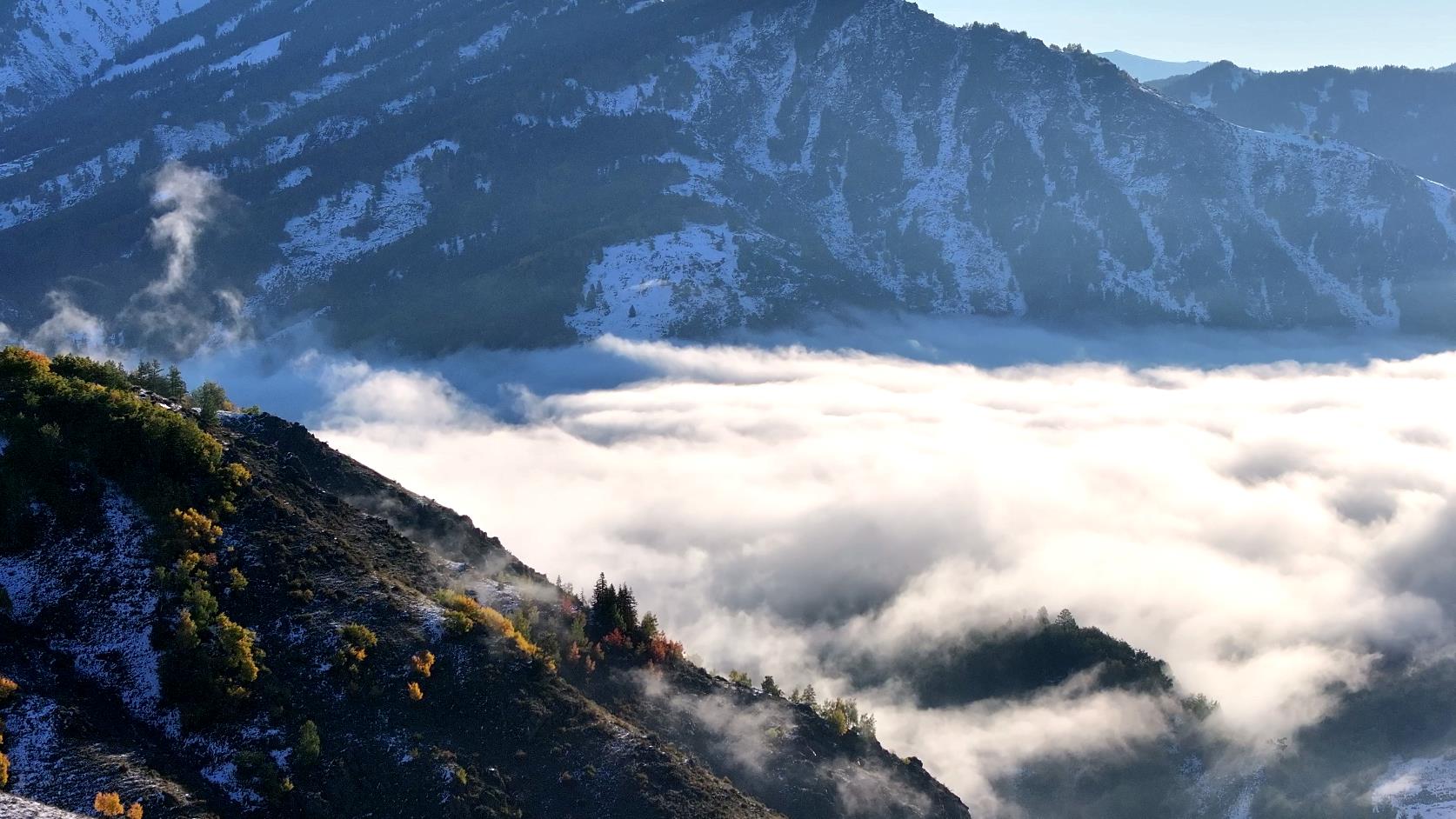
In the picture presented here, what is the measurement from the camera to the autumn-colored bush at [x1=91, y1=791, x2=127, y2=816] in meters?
70.6

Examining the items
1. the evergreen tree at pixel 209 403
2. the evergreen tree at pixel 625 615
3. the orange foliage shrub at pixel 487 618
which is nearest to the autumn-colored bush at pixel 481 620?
the orange foliage shrub at pixel 487 618

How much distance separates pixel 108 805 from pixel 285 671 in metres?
21.4

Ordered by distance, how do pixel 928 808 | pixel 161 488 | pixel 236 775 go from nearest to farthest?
pixel 236 775 < pixel 161 488 < pixel 928 808

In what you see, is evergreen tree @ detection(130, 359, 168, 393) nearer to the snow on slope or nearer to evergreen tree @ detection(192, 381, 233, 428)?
evergreen tree @ detection(192, 381, 233, 428)

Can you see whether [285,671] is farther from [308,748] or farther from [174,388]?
[174,388]

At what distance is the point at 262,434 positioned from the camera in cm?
14062

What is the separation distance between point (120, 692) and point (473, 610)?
3307 cm

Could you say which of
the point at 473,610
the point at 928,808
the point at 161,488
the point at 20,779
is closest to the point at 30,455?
the point at 161,488

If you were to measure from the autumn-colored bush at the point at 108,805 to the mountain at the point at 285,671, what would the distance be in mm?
2108

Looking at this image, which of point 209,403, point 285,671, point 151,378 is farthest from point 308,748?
point 151,378

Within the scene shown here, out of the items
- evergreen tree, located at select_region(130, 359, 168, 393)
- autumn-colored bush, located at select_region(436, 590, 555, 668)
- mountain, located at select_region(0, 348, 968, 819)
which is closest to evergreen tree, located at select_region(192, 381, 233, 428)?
evergreen tree, located at select_region(130, 359, 168, 393)

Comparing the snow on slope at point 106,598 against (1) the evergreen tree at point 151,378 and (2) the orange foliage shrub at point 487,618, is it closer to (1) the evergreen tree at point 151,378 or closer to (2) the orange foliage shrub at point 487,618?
(2) the orange foliage shrub at point 487,618

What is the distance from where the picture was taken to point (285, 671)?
301ft

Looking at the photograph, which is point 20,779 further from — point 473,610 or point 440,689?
point 473,610
